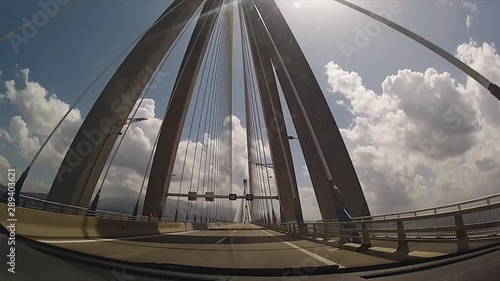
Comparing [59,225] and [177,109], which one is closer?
[59,225]

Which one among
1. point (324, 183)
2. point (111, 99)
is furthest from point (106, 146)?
point (324, 183)

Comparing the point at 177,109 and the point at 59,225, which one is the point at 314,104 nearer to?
the point at 177,109

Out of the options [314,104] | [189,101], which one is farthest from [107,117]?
[314,104]

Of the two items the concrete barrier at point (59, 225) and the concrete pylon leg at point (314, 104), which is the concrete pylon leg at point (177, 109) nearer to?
the concrete pylon leg at point (314, 104)

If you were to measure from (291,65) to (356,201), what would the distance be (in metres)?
9.82

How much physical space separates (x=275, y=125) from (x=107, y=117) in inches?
543

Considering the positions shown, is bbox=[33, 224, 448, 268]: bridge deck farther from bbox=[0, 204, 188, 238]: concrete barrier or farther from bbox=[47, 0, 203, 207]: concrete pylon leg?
bbox=[47, 0, 203, 207]: concrete pylon leg

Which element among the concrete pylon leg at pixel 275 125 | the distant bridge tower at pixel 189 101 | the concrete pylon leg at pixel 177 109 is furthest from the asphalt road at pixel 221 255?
the concrete pylon leg at pixel 177 109

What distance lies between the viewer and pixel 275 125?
26.1 meters

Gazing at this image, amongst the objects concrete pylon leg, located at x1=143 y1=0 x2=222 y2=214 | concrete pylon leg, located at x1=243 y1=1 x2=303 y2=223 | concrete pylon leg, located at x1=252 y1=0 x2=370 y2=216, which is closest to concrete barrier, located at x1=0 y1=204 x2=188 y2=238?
concrete pylon leg, located at x1=143 y1=0 x2=222 y2=214

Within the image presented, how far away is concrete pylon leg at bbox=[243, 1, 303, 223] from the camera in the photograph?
23125 mm

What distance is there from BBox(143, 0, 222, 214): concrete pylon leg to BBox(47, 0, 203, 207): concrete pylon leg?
9.62 ft

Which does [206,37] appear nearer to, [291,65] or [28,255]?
[291,65]

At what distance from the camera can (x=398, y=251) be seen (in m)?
7.03
